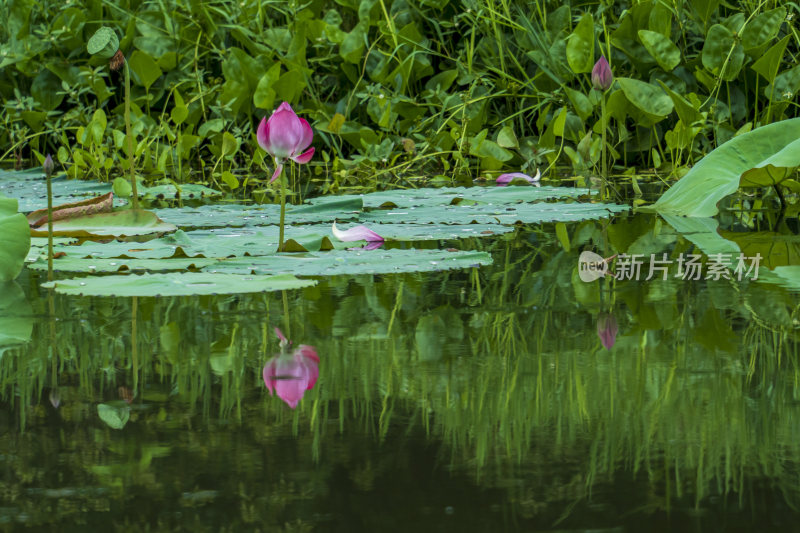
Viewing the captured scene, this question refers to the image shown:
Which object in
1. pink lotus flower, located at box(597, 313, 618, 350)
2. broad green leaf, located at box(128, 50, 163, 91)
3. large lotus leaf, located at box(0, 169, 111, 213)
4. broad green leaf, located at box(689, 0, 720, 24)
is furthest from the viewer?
broad green leaf, located at box(128, 50, 163, 91)

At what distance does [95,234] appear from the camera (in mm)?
2070

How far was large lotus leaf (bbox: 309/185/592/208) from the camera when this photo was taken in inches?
96.7

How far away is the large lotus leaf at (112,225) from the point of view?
2.07 metres

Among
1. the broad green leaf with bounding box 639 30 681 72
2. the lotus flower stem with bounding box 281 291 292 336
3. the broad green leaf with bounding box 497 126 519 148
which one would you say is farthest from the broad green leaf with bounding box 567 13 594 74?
the lotus flower stem with bounding box 281 291 292 336

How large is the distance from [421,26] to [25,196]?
5.79 ft

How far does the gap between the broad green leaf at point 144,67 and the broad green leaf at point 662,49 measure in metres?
1.67

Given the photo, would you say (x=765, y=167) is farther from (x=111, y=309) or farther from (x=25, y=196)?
(x=25, y=196)

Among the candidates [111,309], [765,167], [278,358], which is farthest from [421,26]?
[278,358]

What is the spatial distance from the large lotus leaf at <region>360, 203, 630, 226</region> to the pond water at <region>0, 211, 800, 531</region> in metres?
0.65

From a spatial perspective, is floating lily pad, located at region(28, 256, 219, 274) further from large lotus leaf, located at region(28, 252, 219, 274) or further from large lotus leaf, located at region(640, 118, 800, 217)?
large lotus leaf, located at region(640, 118, 800, 217)

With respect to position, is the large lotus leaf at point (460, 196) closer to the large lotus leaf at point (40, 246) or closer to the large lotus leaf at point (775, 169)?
the large lotus leaf at point (775, 169)

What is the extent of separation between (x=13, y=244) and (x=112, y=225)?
24.2 inches

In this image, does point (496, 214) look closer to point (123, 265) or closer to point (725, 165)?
point (725, 165)

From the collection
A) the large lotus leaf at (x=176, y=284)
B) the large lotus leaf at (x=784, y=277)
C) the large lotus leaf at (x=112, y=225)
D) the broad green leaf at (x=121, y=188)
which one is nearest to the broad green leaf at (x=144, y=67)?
the broad green leaf at (x=121, y=188)
